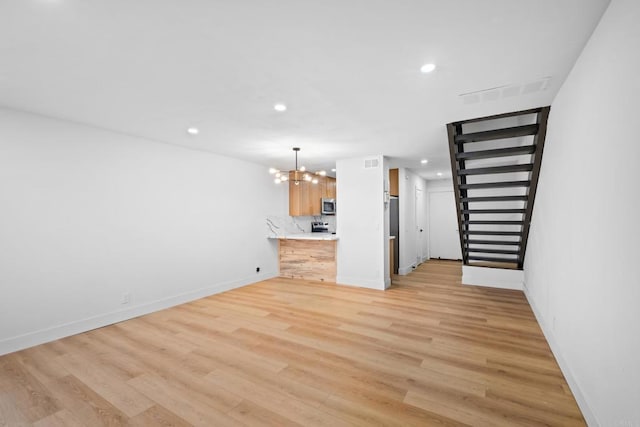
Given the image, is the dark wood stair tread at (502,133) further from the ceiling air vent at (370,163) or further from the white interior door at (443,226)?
the white interior door at (443,226)

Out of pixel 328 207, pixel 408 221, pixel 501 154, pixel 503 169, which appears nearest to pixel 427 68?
pixel 501 154

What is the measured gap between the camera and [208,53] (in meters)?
2.07

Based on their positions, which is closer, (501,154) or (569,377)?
(569,377)

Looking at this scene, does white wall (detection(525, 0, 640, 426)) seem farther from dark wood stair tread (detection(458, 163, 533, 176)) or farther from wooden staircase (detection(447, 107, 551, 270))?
dark wood stair tread (detection(458, 163, 533, 176))

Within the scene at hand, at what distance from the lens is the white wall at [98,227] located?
10.0 ft

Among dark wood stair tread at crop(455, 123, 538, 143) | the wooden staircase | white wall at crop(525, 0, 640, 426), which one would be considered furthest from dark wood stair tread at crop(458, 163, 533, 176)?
white wall at crop(525, 0, 640, 426)

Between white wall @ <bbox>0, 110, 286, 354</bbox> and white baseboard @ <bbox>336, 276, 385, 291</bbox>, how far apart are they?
2207mm

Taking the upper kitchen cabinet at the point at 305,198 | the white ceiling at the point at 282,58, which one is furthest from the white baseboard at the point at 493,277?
the upper kitchen cabinet at the point at 305,198

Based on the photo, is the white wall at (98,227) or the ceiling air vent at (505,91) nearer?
the ceiling air vent at (505,91)

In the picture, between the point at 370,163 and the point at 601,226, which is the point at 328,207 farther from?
the point at 601,226

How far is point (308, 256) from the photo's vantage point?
6.29 meters

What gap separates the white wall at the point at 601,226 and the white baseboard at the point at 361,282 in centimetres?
283

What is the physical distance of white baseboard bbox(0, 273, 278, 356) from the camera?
301 centimetres

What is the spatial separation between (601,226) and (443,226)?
738cm
